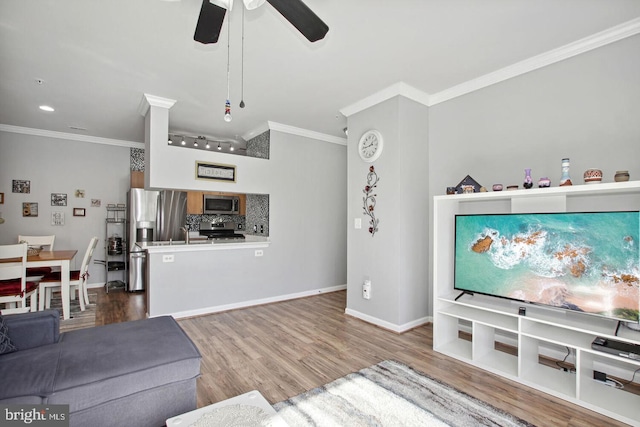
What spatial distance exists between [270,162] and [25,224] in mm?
4213

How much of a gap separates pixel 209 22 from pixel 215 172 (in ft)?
8.94

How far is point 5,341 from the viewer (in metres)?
1.81

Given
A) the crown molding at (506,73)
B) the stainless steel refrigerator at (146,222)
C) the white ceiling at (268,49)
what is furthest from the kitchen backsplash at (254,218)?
the crown molding at (506,73)

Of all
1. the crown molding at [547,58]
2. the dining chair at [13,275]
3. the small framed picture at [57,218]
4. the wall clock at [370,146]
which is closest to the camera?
the crown molding at [547,58]

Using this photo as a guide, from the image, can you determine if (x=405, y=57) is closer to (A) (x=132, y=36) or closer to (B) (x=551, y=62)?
(B) (x=551, y=62)

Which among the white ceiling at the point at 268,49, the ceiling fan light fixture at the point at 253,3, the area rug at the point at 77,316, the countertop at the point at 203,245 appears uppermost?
the white ceiling at the point at 268,49

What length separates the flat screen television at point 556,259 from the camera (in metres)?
2.07

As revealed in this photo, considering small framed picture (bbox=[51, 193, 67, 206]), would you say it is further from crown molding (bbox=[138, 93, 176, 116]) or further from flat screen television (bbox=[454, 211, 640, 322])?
flat screen television (bbox=[454, 211, 640, 322])

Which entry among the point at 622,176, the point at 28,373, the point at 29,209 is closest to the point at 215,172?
the point at 28,373

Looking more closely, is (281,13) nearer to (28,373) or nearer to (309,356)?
(28,373)

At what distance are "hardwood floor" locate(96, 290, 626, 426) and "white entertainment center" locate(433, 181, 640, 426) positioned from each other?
0.14m

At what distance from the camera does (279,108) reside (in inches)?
162

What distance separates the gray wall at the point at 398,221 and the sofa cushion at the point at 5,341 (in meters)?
3.17

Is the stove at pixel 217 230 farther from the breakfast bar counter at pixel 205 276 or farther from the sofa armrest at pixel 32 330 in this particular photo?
the sofa armrest at pixel 32 330
